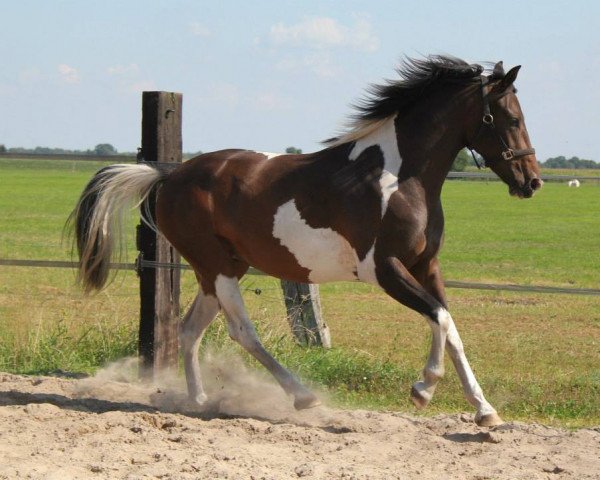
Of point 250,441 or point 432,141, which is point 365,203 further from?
point 250,441

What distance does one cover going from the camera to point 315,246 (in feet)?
19.9

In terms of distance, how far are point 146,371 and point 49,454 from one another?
258 centimetres

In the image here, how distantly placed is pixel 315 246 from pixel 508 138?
1325 mm

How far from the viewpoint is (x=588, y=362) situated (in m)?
9.23

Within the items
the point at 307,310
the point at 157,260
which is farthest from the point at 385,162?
the point at 307,310

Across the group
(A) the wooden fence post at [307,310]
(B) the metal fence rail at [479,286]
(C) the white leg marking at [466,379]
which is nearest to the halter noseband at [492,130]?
(C) the white leg marking at [466,379]

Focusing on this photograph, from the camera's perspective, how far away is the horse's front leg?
564 centimetres

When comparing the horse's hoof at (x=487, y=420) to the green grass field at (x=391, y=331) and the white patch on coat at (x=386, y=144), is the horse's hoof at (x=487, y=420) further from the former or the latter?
the white patch on coat at (x=386, y=144)

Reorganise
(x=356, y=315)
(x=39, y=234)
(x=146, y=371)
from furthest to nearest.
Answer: (x=39, y=234), (x=356, y=315), (x=146, y=371)

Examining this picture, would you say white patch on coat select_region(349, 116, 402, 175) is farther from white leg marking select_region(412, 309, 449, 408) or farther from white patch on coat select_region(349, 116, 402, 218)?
white leg marking select_region(412, 309, 449, 408)

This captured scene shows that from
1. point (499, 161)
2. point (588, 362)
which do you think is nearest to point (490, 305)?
point (588, 362)

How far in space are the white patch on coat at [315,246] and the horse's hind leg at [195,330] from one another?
0.79 metres

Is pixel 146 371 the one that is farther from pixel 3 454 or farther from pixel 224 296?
pixel 3 454

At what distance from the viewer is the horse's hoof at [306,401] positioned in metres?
6.02
